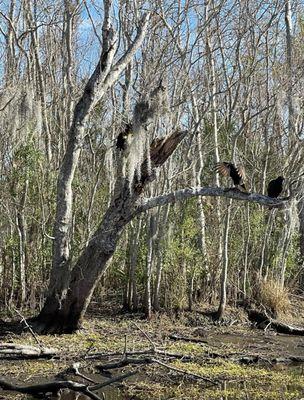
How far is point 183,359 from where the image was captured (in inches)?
312

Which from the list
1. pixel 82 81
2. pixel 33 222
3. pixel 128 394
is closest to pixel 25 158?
pixel 33 222

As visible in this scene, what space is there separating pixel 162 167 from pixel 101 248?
2544mm

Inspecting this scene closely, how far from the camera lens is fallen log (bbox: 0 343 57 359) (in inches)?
301

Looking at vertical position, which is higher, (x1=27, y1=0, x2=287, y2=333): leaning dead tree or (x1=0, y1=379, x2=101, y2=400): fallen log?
(x1=27, y1=0, x2=287, y2=333): leaning dead tree

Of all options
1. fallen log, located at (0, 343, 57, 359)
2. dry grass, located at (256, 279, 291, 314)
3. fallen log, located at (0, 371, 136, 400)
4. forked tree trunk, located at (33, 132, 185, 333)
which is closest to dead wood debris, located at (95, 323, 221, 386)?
fallen log, located at (0, 343, 57, 359)

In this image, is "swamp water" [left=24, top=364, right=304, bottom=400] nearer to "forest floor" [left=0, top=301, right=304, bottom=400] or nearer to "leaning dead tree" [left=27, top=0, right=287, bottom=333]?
"forest floor" [left=0, top=301, right=304, bottom=400]

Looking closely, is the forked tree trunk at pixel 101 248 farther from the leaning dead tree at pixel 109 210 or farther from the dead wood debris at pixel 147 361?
the dead wood debris at pixel 147 361

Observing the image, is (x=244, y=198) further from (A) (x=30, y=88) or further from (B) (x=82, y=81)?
(B) (x=82, y=81)

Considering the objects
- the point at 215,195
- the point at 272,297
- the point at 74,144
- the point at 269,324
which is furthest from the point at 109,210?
the point at 272,297

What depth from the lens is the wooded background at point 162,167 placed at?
10492 millimetres

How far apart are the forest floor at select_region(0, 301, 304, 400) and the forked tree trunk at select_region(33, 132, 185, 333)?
15.7 inches

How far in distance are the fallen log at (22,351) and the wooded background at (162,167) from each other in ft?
6.37

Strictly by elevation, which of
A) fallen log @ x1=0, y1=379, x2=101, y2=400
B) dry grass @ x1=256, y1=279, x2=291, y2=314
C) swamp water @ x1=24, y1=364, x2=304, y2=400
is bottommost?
swamp water @ x1=24, y1=364, x2=304, y2=400

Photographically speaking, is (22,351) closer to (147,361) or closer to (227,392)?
(147,361)
